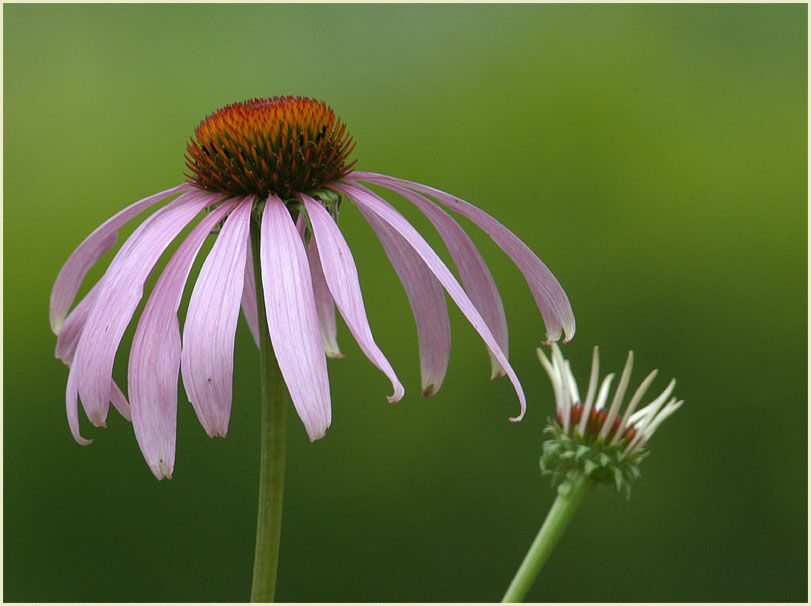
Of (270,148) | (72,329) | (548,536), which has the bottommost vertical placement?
(548,536)

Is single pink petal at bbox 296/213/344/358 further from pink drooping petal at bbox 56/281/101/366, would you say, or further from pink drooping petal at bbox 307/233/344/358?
pink drooping petal at bbox 56/281/101/366

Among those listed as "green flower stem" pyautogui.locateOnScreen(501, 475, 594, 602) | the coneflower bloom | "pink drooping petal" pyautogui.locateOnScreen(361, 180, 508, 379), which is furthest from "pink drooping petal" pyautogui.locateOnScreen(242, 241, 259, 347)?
"green flower stem" pyautogui.locateOnScreen(501, 475, 594, 602)

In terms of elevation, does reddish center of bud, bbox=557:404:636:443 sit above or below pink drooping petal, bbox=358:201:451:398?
below

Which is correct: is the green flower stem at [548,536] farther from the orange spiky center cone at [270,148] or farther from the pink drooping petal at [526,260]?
the orange spiky center cone at [270,148]

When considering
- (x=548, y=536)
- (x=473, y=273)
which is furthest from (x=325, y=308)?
(x=548, y=536)

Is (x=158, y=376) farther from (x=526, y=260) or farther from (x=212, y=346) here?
(x=526, y=260)

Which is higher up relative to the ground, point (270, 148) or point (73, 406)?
point (270, 148)

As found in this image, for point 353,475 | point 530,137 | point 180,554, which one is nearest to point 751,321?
point 530,137
